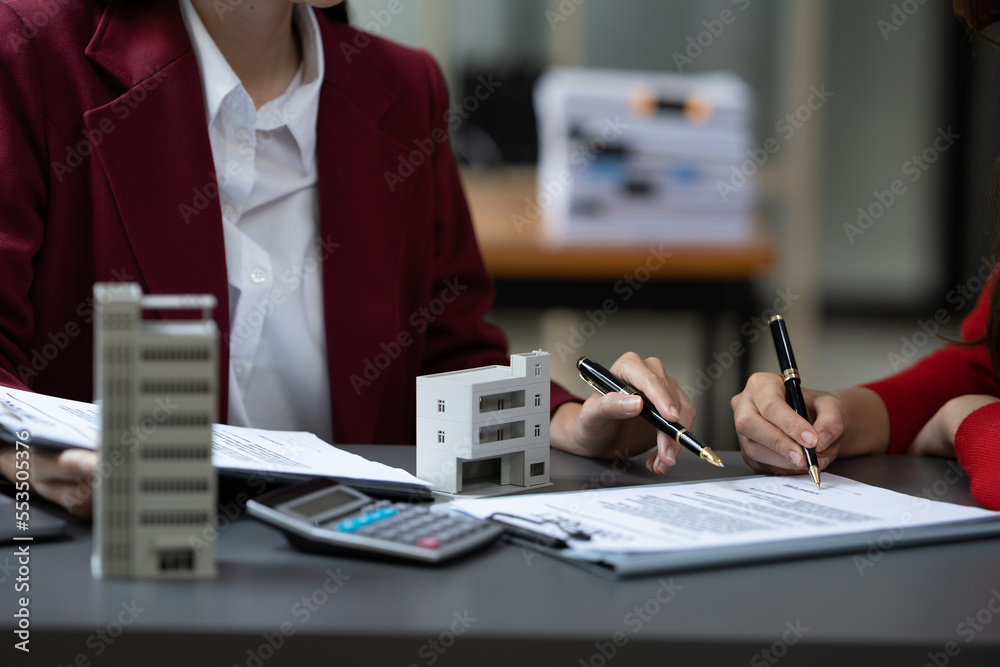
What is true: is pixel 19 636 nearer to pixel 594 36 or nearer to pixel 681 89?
pixel 681 89

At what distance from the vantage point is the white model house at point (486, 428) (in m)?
0.85

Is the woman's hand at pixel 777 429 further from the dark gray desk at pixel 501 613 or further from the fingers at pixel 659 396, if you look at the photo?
the dark gray desk at pixel 501 613

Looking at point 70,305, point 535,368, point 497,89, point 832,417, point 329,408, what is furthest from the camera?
point 497,89

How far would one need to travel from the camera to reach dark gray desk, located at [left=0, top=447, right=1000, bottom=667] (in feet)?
1.86

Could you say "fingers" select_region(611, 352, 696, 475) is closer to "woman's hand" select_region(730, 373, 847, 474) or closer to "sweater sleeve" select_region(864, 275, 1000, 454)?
"woman's hand" select_region(730, 373, 847, 474)

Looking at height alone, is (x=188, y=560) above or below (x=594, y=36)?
below

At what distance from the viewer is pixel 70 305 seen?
45.5 inches

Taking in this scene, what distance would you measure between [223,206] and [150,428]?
2.17ft

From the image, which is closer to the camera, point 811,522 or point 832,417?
point 811,522

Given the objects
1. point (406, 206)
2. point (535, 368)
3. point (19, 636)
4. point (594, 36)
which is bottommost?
point (19, 636)

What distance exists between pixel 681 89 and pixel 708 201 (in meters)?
0.34

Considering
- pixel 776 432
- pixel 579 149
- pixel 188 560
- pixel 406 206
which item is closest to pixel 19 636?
pixel 188 560

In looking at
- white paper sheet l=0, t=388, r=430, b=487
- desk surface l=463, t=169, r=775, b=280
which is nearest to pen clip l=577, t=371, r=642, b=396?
white paper sheet l=0, t=388, r=430, b=487

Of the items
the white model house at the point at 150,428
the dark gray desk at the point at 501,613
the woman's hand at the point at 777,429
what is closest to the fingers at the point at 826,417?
the woman's hand at the point at 777,429
